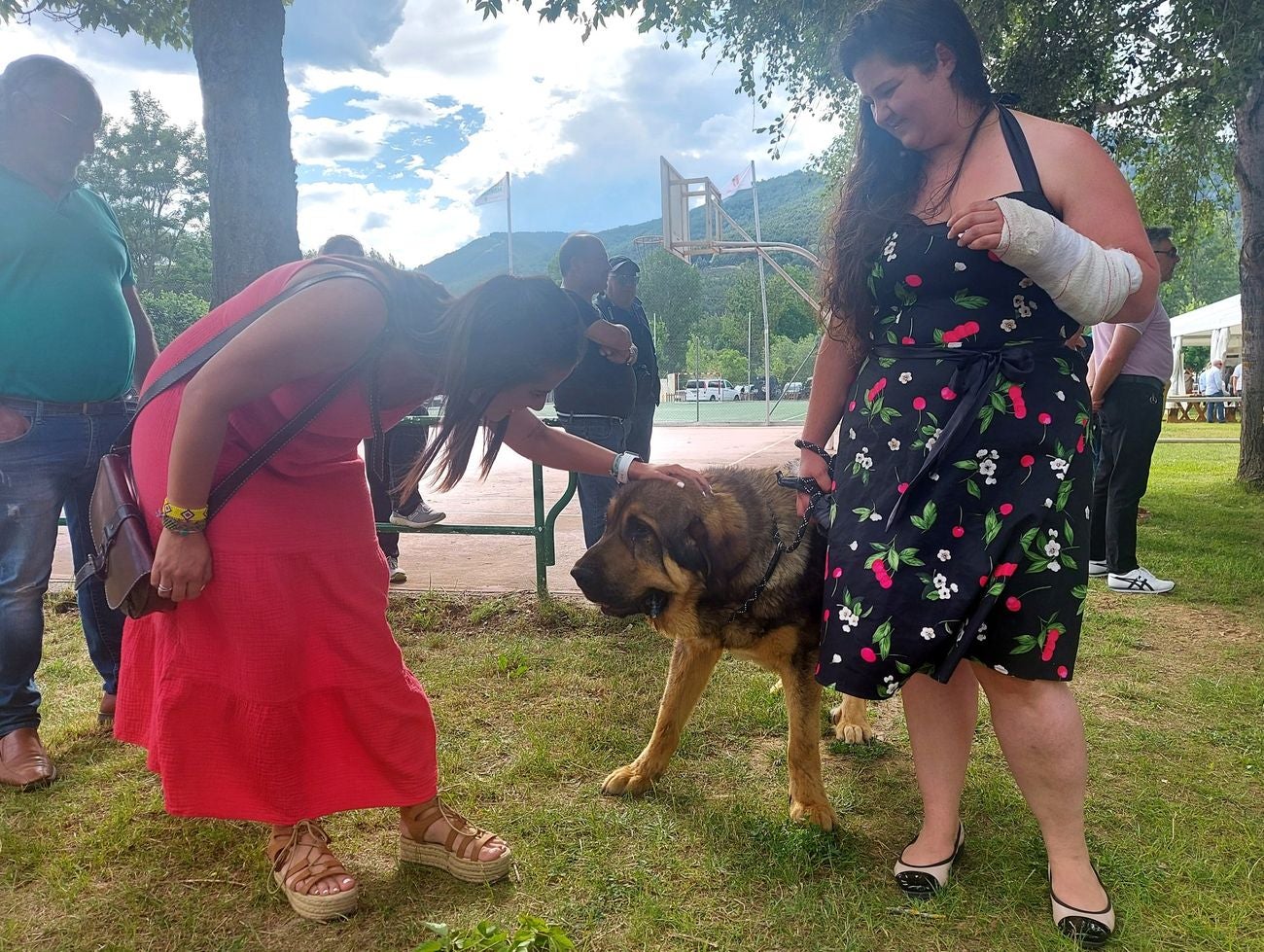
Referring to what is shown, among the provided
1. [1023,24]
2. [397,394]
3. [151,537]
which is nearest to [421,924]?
[151,537]

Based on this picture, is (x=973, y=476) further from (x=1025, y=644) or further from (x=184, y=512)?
(x=184, y=512)

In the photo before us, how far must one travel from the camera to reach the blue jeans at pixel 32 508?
3102mm

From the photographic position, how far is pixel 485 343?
202cm

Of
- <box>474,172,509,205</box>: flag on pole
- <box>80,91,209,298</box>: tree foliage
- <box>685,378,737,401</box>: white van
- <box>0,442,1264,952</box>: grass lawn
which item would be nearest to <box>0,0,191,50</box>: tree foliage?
<box>0,442,1264,952</box>: grass lawn

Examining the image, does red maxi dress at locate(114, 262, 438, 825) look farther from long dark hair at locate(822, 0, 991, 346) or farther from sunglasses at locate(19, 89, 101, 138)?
sunglasses at locate(19, 89, 101, 138)

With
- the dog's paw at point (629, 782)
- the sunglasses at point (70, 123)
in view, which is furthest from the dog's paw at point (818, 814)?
the sunglasses at point (70, 123)

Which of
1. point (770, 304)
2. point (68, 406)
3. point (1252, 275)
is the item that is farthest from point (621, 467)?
point (770, 304)

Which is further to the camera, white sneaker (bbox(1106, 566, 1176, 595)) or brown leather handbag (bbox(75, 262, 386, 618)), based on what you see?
white sneaker (bbox(1106, 566, 1176, 595))

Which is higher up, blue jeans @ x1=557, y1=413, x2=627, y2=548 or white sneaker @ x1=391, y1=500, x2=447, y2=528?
blue jeans @ x1=557, y1=413, x2=627, y2=548

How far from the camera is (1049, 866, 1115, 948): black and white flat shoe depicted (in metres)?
2.13

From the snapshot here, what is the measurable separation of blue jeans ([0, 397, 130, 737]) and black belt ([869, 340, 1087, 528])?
3.19 meters

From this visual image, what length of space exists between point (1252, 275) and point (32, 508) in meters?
12.7

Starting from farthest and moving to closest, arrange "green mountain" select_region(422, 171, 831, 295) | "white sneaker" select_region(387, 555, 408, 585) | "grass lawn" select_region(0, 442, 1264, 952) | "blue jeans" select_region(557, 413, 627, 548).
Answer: "green mountain" select_region(422, 171, 831, 295) → "white sneaker" select_region(387, 555, 408, 585) → "blue jeans" select_region(557, 413, 627, 548) → "grass lawn" select_region(0, 442, 1264, 952)

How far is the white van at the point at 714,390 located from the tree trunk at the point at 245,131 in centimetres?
6036
